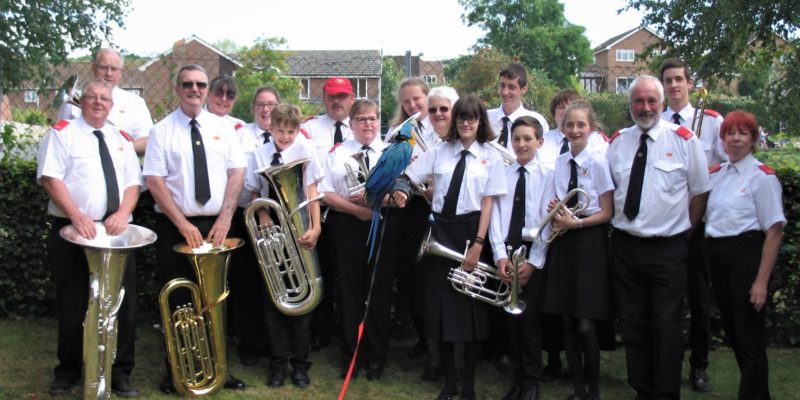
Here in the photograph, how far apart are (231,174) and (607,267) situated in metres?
2.61

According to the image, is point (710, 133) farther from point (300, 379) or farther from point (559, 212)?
point (300, 379)

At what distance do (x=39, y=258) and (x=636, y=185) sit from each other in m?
4.86

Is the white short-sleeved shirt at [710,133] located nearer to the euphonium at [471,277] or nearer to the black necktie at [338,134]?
the euphonium at [471,277]

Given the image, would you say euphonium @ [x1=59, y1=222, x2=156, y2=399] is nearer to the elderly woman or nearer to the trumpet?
the trumpet

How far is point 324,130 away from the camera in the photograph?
6352 mm

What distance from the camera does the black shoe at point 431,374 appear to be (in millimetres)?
5766

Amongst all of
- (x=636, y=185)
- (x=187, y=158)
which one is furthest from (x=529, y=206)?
(x=187, y=158)

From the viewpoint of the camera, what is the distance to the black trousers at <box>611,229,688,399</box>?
4891 mm

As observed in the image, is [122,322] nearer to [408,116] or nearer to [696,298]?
[408,116]

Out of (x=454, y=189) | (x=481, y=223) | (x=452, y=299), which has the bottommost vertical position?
(x=452, y=299)

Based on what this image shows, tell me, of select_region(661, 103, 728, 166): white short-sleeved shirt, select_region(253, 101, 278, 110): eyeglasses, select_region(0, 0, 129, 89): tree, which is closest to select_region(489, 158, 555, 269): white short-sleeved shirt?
select_region(661, 103, 728, 166): white short-sleeved shirt

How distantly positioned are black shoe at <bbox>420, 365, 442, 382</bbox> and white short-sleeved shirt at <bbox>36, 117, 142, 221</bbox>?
2.52 m

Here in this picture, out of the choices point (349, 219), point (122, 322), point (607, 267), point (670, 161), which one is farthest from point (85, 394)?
point (670, 161)

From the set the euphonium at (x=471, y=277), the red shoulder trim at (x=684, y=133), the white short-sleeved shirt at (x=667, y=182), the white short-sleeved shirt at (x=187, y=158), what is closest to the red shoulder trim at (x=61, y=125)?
the white short-sleeved shirt at (x=187, y=158)
